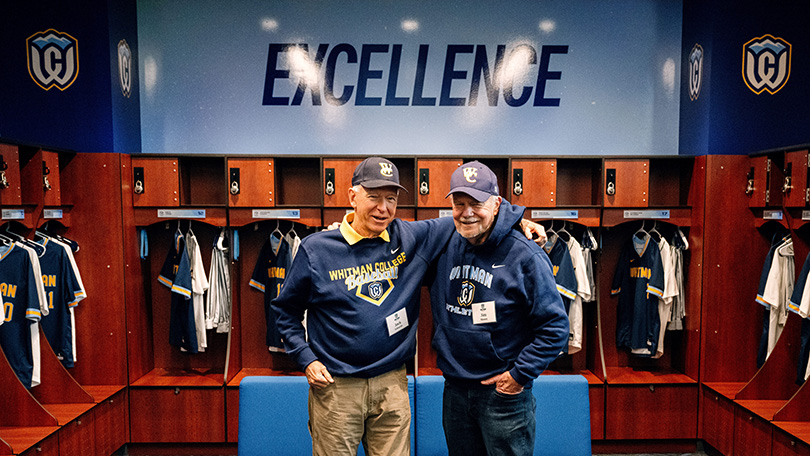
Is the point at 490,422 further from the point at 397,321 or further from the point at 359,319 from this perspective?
the point at 359,319

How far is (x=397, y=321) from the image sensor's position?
5.75ft

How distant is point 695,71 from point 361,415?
3.60 metres

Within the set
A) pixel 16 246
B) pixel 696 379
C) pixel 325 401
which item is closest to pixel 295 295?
pixel 325 401

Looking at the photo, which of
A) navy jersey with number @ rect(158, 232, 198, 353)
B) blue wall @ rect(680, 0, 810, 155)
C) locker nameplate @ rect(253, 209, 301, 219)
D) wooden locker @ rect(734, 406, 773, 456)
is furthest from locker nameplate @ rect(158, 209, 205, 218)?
wooden locker @ rect(734, 406, 773, 456)

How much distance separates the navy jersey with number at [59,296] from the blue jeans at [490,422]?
9.01 feet

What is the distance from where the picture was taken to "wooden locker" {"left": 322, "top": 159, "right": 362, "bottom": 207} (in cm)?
348

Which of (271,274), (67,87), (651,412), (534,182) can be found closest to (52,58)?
(67,87)

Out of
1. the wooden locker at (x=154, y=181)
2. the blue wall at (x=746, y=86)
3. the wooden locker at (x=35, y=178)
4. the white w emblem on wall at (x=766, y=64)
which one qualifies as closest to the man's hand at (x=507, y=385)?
the wooden locker at (x=154, y=181)

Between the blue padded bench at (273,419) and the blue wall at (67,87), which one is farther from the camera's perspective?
the blue wall at (67,87)

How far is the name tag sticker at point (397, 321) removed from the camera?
1.74 metres

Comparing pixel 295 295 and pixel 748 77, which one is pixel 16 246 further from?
pixel 748 77

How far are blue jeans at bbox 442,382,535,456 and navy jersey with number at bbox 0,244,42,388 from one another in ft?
8.48

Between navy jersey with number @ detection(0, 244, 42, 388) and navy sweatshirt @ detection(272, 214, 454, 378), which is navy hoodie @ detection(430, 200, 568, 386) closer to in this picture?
navy sweatshirt @ detection(272, 214, 454, 378)

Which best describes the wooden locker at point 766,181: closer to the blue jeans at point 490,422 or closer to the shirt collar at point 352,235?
the blue jeans at point 490,422
